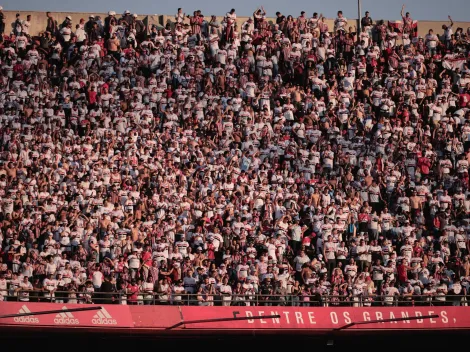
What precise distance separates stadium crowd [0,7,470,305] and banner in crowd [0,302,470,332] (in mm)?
436

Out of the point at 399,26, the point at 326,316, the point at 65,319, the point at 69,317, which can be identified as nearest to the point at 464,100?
the point at 399,26

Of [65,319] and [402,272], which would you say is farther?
[402,272]

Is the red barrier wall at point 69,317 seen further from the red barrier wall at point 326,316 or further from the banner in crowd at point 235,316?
the red barrier wall at point 326,316

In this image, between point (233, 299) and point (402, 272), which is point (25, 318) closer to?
point (233, 299)

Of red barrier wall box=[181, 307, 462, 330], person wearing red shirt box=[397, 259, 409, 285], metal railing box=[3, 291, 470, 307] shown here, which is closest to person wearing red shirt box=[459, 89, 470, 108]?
person wearing red shirt box=[397, 259, 409, 285]

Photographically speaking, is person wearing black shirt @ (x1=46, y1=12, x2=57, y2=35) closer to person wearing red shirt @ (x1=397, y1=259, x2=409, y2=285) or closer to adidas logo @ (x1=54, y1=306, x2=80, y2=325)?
adidas logo @ (x1=54, y1=306, x2=80, y2=325)

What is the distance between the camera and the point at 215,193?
30953 mm

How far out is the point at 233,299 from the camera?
27438 mm

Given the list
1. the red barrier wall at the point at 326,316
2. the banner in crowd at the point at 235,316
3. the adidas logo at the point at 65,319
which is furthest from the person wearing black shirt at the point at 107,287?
Answer: the red barrier wall at the point at 326,316

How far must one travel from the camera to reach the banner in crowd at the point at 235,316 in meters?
25.6

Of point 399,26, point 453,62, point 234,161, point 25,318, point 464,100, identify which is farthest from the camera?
point 399,26

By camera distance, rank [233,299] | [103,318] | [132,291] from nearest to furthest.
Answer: [103,318]
[132,291]
[233,299]

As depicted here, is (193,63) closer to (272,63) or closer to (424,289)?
(272,63)

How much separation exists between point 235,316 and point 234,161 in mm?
6639
